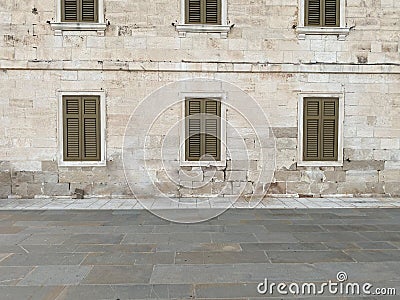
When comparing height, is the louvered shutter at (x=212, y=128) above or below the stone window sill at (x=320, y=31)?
below

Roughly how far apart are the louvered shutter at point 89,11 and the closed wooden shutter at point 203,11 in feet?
7.52

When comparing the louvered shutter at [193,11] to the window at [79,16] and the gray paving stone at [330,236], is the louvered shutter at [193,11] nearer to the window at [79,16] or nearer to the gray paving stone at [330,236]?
the window at [79,16]

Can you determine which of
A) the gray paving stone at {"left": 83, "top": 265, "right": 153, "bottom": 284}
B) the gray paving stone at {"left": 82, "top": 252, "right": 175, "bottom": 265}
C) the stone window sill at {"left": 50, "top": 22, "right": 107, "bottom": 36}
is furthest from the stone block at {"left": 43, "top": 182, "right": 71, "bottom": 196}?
the gray paving stone at {"left": 83, "top": 265, "right": 153, "bottom": 284}

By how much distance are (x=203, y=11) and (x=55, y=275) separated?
6.98 metres

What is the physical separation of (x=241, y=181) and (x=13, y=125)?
19.3 ft

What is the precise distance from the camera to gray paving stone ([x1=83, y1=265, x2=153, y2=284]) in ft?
11.6

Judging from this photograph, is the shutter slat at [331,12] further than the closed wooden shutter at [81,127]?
Yes

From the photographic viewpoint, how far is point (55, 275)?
3.67m

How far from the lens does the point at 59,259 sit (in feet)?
13.7

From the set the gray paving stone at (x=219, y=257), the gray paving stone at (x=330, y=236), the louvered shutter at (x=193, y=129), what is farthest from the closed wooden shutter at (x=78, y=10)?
the gray paving stone at (x=330, y=236)


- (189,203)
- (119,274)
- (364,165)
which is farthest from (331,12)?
(119,274)

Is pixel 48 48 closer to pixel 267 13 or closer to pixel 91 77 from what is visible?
pixel 91 77

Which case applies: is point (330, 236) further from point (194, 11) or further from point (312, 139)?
point (194, 11)

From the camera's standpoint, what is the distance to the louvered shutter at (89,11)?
8.26m
